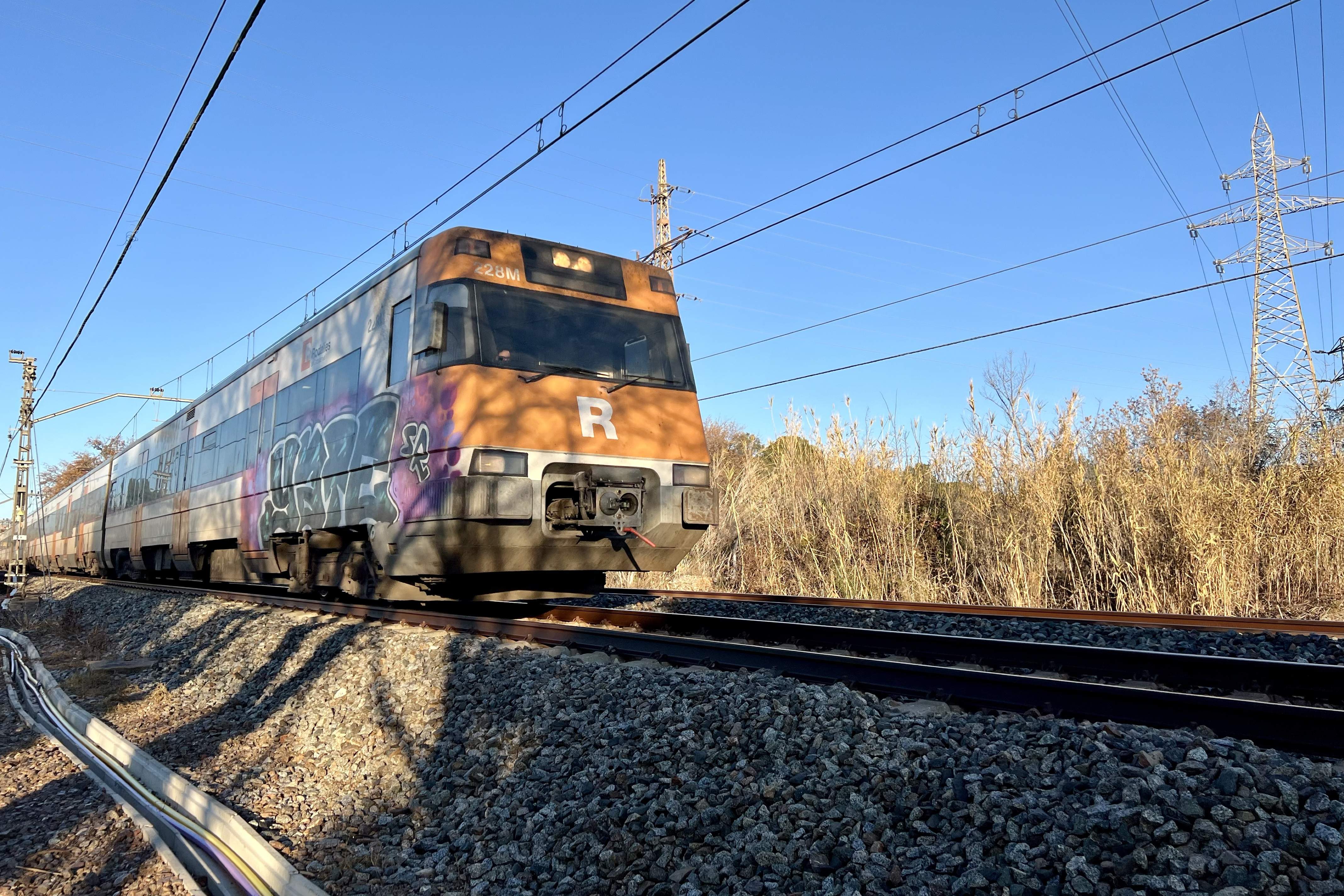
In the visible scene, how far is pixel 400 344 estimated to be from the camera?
8.05m

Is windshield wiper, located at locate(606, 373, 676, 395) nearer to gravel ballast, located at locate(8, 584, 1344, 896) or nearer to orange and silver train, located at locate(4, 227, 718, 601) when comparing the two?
orange and silver train, located at locate(4, 227, 718, 601)

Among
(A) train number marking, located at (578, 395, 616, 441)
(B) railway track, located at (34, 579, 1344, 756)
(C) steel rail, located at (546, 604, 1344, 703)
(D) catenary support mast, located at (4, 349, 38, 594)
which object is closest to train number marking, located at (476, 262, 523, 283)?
(A) train number marking, located at (578, 395, 616, 441)

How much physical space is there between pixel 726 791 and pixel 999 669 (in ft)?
9.47

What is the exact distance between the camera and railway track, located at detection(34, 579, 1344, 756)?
3307mm

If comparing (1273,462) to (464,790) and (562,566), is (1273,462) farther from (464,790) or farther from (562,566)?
(464,790)

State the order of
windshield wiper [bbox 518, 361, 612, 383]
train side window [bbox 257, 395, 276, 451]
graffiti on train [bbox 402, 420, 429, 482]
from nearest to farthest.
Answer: graffiti on train [bbox 402, 420, 429, 482] < windshield wiper [bbox 518, 361, 612, 383] < train side window [bbox 257, 395, 276, 451]

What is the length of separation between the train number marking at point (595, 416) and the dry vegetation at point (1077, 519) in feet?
17.0

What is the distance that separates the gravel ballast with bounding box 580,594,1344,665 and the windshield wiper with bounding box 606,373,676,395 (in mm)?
2621

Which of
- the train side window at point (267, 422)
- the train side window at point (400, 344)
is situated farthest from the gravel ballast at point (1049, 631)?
the train side window at point (267, 422)

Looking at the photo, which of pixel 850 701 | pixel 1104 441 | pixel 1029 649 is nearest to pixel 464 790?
pixel 850 701

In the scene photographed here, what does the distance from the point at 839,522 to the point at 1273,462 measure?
511 cm

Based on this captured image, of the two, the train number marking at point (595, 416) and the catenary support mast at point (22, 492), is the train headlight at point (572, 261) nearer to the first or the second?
the train number marking at point (595, 416)

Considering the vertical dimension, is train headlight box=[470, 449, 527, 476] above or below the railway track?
above

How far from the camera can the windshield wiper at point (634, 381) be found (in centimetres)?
800
